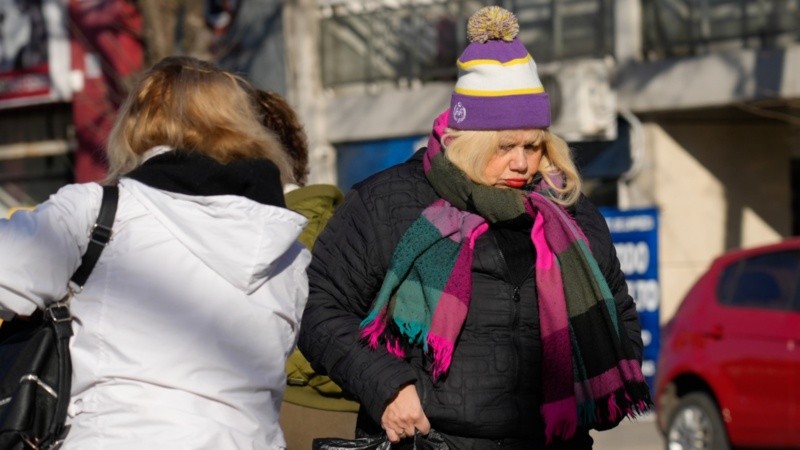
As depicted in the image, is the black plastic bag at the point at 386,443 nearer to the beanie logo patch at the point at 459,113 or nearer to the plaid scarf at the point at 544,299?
the plaid scarf at the point at 544,299

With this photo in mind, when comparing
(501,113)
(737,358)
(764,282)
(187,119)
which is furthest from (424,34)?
(187,119)

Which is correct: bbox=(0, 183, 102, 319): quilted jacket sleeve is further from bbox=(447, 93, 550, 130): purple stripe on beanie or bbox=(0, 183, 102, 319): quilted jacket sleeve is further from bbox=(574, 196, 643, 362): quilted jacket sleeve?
bbox=(574, 196, 643, 362): quilted jacket sleeve

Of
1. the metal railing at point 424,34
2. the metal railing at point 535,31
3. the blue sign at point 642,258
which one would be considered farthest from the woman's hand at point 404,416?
the metal railing at point 424,34

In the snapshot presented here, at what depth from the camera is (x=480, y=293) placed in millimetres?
3910

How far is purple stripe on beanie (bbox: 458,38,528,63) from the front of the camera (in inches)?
163

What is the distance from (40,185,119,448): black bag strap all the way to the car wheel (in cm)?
811

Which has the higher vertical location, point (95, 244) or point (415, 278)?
point (95, 244)

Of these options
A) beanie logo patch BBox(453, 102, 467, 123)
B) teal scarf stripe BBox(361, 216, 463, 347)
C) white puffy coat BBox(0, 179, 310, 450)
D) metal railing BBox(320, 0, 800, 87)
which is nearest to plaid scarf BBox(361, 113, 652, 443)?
teal scarf stripe BBox(361, 216, 463, 347)

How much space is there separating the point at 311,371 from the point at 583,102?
37.9ft

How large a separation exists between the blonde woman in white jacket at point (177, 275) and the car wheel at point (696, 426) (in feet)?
25.4

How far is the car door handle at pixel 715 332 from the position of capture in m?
10.9

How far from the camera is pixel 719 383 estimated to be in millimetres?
10789

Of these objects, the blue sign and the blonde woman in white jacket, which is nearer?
the blonde woman in white jacket

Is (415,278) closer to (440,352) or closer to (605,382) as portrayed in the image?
(440,352)
